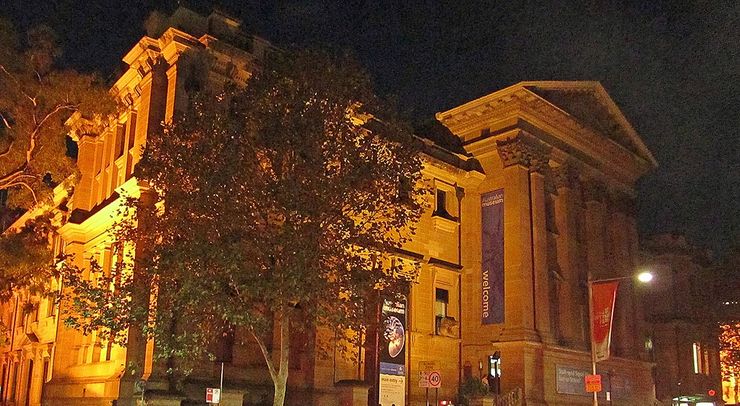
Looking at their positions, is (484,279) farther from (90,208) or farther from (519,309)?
(90,208)

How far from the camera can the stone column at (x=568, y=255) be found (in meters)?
38.1

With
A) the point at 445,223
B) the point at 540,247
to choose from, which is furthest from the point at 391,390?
the point at 540,247

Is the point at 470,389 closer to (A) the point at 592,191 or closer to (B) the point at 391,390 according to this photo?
(B) the point at 391,390

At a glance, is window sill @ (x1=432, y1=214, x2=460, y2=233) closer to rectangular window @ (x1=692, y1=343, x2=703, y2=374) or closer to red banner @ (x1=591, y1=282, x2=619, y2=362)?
red banner @ (x1=591, y1=282, x2=619, y2=362)

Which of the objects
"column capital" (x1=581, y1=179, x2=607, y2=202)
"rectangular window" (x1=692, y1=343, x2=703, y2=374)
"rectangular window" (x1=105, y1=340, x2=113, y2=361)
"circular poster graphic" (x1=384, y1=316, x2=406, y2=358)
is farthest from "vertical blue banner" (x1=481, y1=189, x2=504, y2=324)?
"rectangular window" (x1=692, y1=343, x2=703, y2=374)

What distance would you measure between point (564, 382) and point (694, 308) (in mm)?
23997

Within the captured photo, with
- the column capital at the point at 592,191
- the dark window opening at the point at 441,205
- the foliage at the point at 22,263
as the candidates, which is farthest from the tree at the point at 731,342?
the foliage at the point at 22,263

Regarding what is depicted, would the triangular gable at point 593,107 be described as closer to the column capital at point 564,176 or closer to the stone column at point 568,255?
the column capital at point 564,176

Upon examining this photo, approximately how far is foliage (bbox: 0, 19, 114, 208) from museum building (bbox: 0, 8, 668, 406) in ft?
8.18

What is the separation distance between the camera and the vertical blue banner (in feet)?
119

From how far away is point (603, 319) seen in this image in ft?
85.8

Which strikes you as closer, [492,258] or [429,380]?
[429,380]

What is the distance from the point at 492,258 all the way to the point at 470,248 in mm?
1607

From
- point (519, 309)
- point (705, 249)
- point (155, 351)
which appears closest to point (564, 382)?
point (519, 309)
